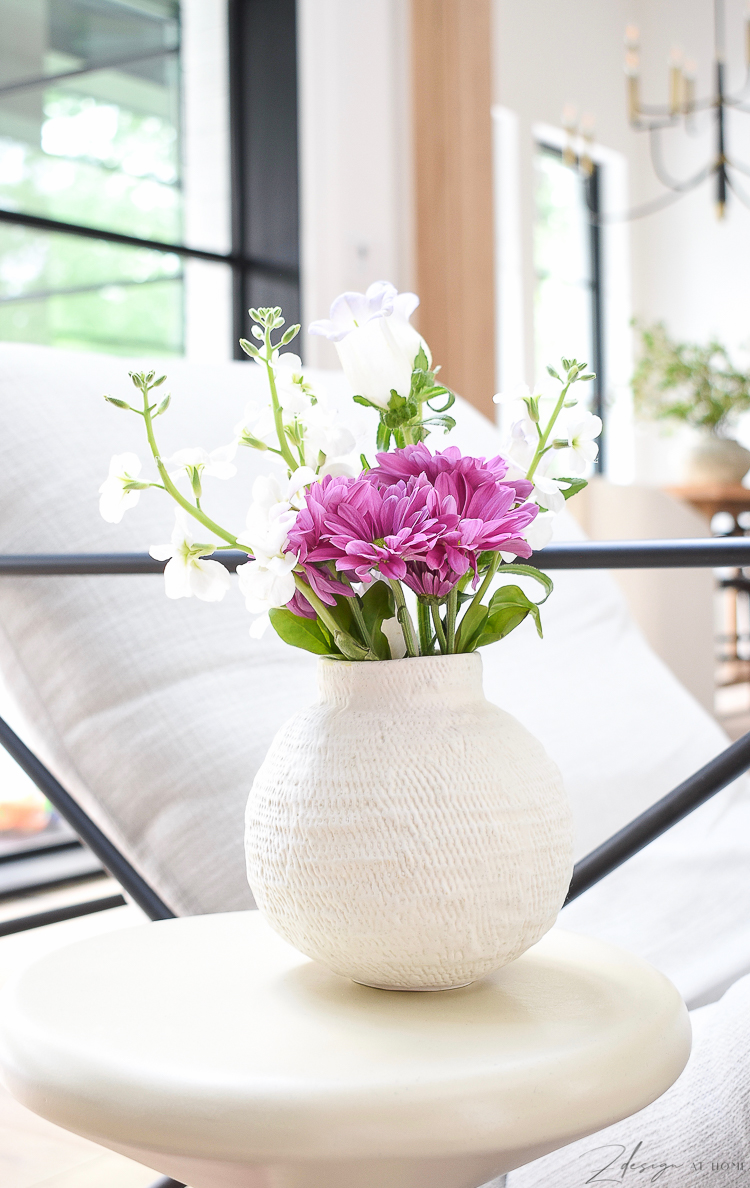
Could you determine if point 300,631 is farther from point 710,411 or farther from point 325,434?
point 710,411

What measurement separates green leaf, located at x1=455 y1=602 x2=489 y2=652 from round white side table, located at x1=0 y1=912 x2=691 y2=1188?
15 centimetres

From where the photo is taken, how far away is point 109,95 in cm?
249

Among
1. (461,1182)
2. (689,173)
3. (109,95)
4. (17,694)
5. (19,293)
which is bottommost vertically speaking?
(461,1182)

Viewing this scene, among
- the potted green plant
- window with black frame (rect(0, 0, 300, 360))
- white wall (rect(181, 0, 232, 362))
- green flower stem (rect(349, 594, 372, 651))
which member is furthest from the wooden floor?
the potted green plant

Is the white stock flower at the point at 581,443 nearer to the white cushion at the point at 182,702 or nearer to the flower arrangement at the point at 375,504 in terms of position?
the flower arrangement at the point at 375,504

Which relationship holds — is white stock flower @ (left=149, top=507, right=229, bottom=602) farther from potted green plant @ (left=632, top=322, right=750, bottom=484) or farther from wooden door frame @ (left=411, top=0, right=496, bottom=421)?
potted green plant @ (left=632, top=322, right=750, bottom=484)

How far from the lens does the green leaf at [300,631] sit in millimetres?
494

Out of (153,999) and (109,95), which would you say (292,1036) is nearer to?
(153,999)

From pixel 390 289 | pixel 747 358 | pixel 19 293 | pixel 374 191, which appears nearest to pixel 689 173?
pixel 747 358

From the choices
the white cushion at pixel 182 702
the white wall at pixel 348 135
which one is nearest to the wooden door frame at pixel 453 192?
the white wall at pixel 348 135

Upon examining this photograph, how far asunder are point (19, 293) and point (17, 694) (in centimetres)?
167

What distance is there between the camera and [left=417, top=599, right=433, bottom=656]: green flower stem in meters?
0.49

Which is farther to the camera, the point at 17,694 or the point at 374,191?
the point at 374,191

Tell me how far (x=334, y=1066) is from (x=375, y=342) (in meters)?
0.28
